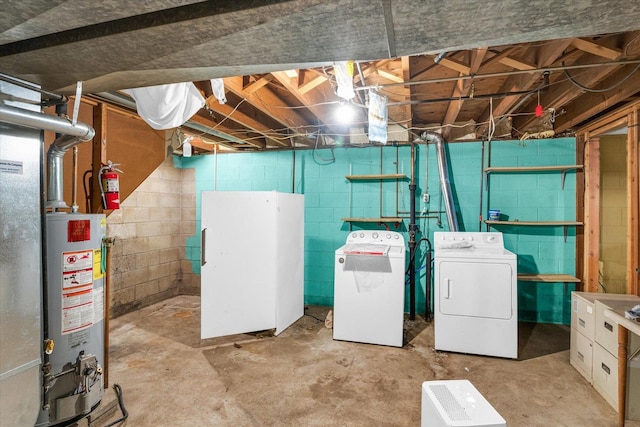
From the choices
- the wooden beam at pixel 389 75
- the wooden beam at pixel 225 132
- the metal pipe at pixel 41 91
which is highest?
the wooden beam at pixel 389 75

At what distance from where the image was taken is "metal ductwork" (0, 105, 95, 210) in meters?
1.34

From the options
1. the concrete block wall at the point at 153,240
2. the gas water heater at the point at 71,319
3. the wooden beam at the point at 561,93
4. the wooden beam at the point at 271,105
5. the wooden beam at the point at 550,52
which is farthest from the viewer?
the concrete block wall at the point at 153,240

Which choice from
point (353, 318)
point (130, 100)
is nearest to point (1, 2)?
point (130, 100)

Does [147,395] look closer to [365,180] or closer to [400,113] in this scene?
[365,180]

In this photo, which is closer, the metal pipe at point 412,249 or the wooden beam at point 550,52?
the wooden beam at point 550,52

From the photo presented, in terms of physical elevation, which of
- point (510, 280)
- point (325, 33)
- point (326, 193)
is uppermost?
point (325, 33)

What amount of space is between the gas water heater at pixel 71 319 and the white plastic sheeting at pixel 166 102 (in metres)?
0.88

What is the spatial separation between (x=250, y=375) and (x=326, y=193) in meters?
2.38

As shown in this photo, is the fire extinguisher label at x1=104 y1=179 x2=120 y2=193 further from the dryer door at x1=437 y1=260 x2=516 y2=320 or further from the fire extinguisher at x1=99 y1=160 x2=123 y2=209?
the dryer door at x1=437 y1=260 x2=516 y2=320

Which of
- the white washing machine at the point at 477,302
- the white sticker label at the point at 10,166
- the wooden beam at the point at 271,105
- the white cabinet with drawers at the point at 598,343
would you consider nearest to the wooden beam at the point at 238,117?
the wooden beam at the point at 271,105

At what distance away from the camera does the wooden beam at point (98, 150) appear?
2369 mm

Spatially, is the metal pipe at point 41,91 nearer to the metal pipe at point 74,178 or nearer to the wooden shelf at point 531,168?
the metal pipe at point 74,178

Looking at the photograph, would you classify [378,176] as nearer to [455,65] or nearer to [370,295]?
[370,295]

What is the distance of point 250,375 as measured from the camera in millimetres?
2539
